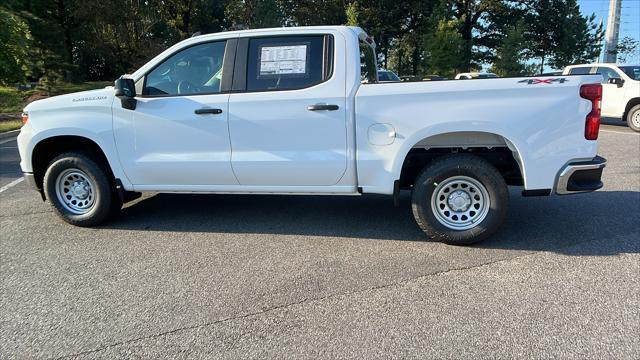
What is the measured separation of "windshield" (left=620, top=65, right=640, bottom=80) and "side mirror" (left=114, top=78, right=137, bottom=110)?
13.8 meters

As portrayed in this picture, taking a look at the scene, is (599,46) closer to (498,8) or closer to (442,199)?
(498,8)

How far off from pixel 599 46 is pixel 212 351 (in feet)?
163

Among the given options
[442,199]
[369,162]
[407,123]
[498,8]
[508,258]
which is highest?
[498,8]

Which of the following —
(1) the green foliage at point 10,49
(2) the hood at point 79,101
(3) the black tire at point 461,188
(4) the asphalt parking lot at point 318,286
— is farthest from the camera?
(1) the green foliage at point 10,49

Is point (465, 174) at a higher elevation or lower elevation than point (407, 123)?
lower

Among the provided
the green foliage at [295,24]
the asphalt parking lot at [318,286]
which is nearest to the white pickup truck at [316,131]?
the asphalt parking lot at [318,286]

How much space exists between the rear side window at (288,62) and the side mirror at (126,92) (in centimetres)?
118

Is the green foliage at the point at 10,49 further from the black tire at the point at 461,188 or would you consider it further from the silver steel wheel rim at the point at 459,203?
the silver steel wheel rim at the point at 459,203

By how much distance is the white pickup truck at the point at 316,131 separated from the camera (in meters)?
4.02

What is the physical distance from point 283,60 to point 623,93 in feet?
40.8

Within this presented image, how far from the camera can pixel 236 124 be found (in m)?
4.47

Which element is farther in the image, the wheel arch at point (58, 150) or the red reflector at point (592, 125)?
the wheel arch at point (58, 150)

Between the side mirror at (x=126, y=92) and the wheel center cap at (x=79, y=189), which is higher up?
the side mirror at (x=126, y=92)

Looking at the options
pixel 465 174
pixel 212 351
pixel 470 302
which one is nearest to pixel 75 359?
pixel 212 351
